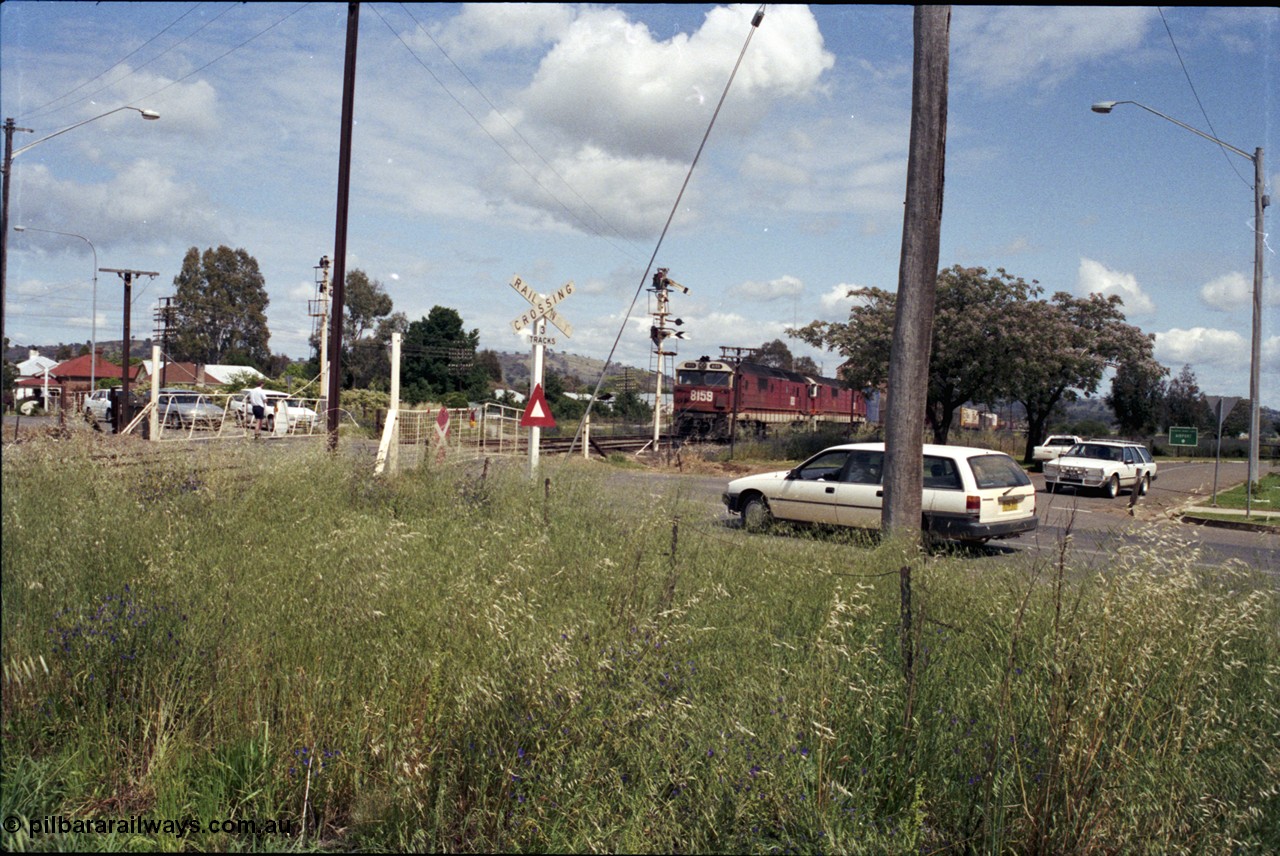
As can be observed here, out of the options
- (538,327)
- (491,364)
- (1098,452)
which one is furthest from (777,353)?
(538,327)

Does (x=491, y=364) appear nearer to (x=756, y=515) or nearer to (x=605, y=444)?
(x=605, y=444)

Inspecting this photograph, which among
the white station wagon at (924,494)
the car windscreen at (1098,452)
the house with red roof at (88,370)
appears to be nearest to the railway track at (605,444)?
the white station wagon at (924,494)

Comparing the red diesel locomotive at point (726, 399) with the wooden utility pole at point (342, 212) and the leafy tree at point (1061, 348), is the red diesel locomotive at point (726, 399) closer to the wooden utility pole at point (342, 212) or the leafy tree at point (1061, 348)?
the leafy tree at point (1061, 348)

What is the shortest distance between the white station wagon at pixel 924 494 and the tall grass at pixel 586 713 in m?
6.50

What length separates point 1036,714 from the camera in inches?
153

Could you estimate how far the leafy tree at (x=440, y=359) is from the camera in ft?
192

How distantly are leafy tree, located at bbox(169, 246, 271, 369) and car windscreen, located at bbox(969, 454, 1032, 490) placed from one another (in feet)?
83.5

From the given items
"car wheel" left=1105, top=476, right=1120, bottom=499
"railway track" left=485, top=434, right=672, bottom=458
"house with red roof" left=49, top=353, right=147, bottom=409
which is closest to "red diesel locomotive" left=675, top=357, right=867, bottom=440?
"railway track" left=485, top=434, right=672, bottom=458

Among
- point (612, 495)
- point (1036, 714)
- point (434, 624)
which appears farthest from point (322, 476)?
point (1036, 714)

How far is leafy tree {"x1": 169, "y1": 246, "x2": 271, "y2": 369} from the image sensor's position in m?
30.9

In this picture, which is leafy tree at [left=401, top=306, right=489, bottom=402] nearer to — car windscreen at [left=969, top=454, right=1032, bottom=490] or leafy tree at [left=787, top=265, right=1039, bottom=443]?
leafy tree at [left=787, top=265, right=1039, bottom=443]

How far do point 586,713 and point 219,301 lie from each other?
105ft

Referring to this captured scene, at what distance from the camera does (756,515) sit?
41.3 ft

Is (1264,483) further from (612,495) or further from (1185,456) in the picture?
(1185,456)
